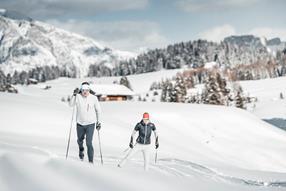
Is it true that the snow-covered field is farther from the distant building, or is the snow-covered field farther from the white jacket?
the distant building

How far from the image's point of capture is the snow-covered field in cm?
1037

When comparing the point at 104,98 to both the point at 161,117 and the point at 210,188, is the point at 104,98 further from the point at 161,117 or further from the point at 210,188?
the point at 210,188

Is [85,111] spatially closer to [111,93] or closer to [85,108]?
[85,108]

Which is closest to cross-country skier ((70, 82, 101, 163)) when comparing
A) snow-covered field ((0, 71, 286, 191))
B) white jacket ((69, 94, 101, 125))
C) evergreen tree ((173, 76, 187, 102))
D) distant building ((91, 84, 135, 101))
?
white jacket ((69, 94, 101, 125))

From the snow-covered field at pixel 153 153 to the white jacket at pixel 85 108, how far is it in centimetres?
138

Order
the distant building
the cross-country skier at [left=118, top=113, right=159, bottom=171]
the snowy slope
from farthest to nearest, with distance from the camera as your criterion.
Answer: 1. the distant building
2. the snowy slope
3. the cross-country skier at [left=118, top=113, right=159, bottom=171]

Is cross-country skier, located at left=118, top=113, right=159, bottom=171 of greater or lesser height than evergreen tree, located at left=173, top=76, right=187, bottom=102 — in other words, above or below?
below

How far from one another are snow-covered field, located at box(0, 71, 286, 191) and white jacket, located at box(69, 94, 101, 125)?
4.53ft

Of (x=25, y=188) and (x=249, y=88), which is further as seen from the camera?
(x=249, y=88)

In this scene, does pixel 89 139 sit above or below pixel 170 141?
above

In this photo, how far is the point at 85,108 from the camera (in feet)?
43.7

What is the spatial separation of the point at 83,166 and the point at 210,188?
131 inches

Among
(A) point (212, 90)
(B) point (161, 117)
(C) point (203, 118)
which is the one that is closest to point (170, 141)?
(B) point (161, 117)

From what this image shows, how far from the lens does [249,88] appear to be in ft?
531
